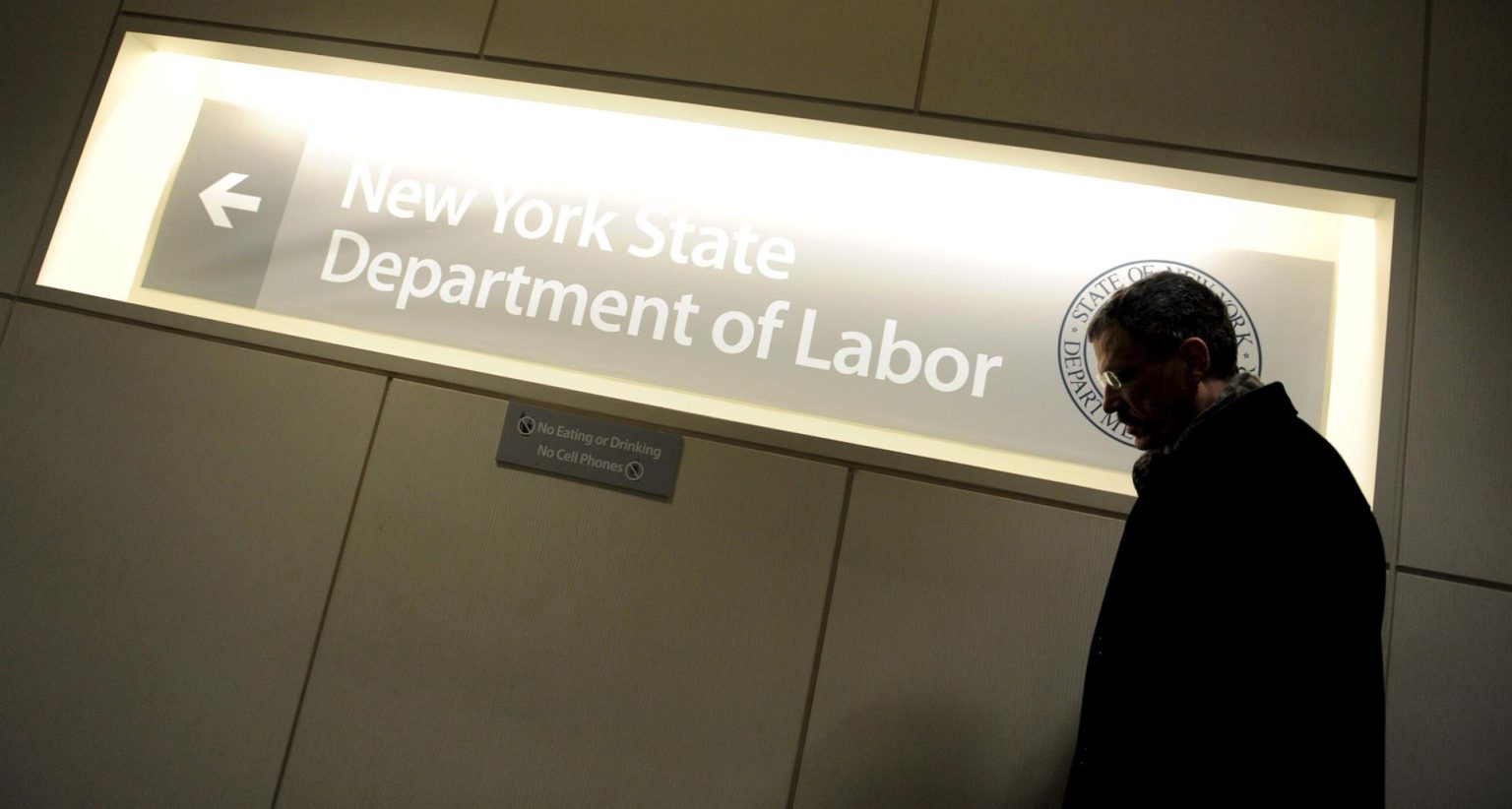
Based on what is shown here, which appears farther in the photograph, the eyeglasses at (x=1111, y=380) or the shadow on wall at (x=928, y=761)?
the shadow on wall at (x=928, y=761)

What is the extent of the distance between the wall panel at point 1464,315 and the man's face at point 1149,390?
69cm

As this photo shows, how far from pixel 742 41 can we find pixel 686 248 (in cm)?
55

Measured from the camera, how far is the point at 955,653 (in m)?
1.98

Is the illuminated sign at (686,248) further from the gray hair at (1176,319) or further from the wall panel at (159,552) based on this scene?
the gray hair at (1176,319)

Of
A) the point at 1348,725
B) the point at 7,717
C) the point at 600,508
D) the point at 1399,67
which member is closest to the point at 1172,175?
the point at 1399,67

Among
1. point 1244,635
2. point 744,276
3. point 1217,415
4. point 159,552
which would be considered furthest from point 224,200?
point 1244,635

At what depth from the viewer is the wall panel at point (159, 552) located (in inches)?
85.0

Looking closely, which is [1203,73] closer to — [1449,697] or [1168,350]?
[1168,350]

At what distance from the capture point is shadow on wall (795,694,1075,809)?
6.30ft

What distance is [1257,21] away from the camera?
2168 mm

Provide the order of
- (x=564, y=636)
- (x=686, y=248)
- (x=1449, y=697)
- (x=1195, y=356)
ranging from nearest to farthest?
(x=1195, y=356) < (x=1449, y=697) < (x=564, y=636) < (x=686, y=248)

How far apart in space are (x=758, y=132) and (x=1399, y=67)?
1.55 metres

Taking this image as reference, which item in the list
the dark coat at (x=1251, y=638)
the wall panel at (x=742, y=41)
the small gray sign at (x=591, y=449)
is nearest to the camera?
the dark coat at (x=1251, y=638)

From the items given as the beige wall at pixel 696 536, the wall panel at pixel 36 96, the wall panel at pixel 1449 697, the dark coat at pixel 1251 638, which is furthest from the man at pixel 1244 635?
the wall panel at pixel 36 96
